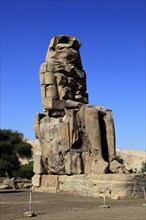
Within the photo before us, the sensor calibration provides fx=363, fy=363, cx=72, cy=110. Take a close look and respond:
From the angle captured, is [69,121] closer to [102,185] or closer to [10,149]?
[102,185]

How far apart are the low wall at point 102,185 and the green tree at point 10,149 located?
667 inches

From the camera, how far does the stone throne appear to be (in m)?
13.4

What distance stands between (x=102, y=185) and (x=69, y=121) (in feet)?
9.86

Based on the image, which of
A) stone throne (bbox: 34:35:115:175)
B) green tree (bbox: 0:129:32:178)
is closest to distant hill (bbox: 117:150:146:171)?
green tree (bbox: 0:129:32:178)

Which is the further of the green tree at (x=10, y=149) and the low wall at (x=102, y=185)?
the green tree at (x=10, y=149)

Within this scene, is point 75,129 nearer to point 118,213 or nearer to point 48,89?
point 48,89

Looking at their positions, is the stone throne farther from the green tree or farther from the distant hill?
the distant hill

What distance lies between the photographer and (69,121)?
1386 cm

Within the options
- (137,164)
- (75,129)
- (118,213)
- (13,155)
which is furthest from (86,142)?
(137,164)

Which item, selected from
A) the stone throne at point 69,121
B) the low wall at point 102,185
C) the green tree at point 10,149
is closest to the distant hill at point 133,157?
the green tree at point 10,149

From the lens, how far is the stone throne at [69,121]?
13.4 metres

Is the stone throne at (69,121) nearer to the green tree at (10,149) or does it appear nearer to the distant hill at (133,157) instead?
the green tree at (10,149)

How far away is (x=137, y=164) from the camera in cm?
6638

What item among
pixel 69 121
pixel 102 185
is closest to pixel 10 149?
pixel 69 121
